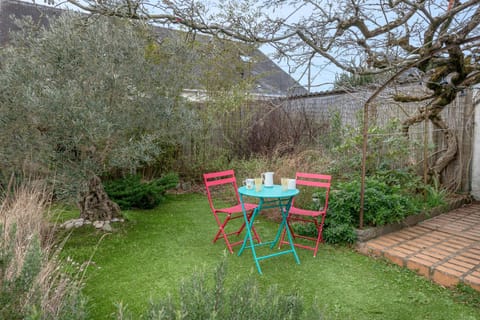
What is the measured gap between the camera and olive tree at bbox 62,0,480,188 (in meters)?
2.55

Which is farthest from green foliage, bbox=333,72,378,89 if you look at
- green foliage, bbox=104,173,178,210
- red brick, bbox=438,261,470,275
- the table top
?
green foliage, bbox=104,173,178,210

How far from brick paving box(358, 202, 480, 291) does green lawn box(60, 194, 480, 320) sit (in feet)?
0.43

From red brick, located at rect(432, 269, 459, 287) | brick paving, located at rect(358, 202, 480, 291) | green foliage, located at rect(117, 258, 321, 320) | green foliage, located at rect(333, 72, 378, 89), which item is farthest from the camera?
green foliage, located at rect(333, 72, 378, 89)

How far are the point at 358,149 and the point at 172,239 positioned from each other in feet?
11.3

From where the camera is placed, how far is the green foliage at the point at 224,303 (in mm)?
→ 1438

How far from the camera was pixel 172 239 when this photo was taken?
13.7 feet

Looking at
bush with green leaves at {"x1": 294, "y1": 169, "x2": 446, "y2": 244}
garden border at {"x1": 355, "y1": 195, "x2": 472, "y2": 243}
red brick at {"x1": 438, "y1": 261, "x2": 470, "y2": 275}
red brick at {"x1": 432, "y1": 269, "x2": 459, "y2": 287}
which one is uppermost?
bush with green leaves at {"x1": 294, "y1": 169, "x2": 446, "y2": 244}

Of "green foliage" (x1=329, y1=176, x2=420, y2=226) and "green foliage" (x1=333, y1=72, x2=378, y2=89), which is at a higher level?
"green foliage" (x1=333, y1=72, x2=378, y2=89)

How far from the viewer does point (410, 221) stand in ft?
14.8

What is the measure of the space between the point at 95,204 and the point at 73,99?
1668mm

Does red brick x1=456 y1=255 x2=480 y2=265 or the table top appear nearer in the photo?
red brick x1=456 y1=255 x2=480 y2=265

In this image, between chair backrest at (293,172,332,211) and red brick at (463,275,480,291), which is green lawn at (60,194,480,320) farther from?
chair backrest at (293,172,332,211)

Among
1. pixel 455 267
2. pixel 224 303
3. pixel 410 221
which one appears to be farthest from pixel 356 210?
pixel 224 303

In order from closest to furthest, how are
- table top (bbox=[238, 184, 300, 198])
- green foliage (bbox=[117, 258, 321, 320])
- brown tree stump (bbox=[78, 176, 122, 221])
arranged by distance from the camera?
green foliage (bbox=[117, 258, 321, 320]) < table top (bbox=[238, 184, 300, 198]) < brown tree stump (bbox=[78, 176, 122, 221])
